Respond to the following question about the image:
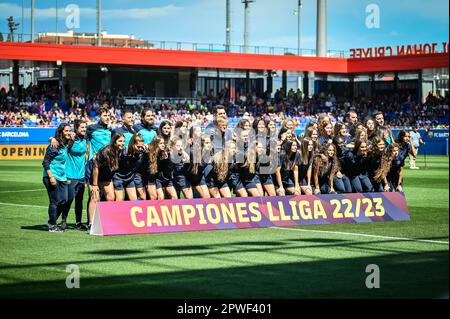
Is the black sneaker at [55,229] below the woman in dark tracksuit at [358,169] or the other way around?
below

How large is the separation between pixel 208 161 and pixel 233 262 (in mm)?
4307

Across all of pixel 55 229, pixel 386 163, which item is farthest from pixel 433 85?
pixel 55 229

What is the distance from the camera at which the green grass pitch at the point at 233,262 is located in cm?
869

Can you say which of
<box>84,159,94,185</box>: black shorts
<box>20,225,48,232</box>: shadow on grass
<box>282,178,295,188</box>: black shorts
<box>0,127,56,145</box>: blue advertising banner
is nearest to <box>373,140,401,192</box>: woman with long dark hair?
<box>282,178,295,188</box>: black shorts

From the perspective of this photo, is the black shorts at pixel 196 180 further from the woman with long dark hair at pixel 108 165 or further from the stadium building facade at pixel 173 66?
the stadium building facade at pixel 173 66

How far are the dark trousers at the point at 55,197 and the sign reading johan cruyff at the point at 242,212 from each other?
37.7 inches

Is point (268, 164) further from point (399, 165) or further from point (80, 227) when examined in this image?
point (80, 227)

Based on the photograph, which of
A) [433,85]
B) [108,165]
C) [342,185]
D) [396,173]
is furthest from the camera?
[433,85]

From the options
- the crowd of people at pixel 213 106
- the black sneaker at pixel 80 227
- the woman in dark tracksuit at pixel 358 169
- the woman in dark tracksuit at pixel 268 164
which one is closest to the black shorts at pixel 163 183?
the black sneaker at pixel 80 227

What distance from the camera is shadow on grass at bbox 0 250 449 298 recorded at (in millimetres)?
8492

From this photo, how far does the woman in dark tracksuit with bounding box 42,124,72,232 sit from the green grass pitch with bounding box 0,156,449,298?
357 millimetres

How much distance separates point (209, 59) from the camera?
2169 inches

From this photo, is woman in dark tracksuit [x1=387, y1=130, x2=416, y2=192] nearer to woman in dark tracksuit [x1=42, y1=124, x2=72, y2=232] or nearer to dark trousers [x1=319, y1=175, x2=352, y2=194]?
dark trousers [x1=319, y1=175, x2=352, y2=194]
